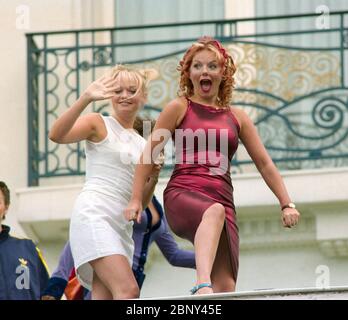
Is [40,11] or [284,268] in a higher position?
[40,11]

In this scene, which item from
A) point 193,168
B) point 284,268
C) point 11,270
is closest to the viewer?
point 193,168

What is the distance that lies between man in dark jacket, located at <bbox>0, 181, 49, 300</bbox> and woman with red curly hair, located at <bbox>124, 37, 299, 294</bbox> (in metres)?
1.40

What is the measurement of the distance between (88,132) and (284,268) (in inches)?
241

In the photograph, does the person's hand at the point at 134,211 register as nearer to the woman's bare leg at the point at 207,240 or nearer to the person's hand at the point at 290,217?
the woman's bare leg at the point at 207,240

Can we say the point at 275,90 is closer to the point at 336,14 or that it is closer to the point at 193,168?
the point at 336,14

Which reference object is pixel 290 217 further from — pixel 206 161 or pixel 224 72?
pixel 224 72

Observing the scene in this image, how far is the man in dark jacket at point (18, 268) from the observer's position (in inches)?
559

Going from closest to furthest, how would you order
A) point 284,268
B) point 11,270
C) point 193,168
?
point 193,168, point 11,270, point 284,268

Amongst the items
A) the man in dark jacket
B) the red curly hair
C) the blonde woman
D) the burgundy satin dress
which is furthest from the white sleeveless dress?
the man in dark jacket

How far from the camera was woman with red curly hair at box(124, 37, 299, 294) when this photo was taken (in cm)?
1294

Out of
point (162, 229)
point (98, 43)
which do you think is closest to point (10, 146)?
point (98, 43)

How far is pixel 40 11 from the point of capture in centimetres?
1994

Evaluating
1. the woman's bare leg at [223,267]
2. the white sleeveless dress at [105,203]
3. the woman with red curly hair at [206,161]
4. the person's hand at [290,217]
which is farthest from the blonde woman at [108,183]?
the person's hand at [290,217]

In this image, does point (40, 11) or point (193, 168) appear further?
point (40, 11)
